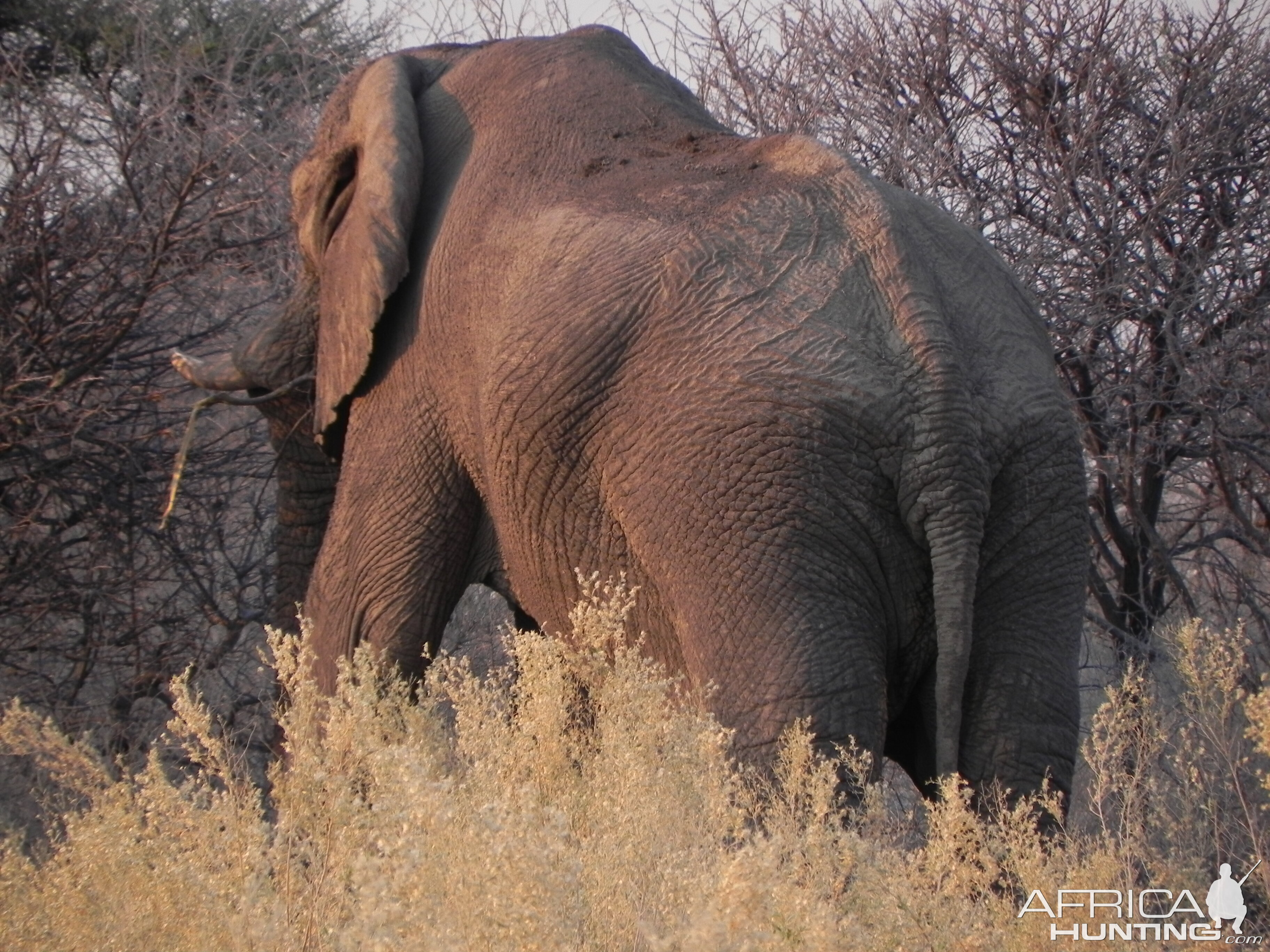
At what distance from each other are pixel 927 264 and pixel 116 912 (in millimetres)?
2340

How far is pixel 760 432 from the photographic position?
3883mm

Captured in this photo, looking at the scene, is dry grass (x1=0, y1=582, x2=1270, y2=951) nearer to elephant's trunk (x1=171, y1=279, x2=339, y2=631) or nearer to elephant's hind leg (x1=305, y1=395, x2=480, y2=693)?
elephant's hind leg (x1=305, y1=395, x2=480, y2=693)

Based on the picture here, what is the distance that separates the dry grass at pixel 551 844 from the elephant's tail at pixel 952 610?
22 centimetres

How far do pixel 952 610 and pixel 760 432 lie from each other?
60 cm

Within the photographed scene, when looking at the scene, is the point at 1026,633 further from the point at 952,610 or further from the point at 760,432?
the point at 760,432

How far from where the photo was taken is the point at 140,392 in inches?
266

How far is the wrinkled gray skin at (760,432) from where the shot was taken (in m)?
3.88

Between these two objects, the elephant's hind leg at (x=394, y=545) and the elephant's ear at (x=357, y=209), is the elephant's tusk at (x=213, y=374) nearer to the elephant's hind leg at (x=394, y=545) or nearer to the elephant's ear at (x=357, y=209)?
the elephant's ear at (x=357, y=209)

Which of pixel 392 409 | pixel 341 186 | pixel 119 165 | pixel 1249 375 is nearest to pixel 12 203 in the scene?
pixel 119 165

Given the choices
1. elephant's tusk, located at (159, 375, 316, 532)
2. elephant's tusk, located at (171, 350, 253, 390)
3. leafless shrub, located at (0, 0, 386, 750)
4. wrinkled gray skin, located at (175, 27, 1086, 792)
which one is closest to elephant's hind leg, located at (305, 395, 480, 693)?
wrinkled gray skin, located at (175, 27, 1086, 792)

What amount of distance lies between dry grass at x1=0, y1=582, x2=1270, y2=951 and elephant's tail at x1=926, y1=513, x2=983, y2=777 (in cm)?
22

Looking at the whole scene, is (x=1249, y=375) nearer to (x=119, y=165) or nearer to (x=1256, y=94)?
(x=1256, y=94)

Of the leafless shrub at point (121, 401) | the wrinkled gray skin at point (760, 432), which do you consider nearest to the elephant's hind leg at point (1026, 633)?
the wrinkled gray skin at point (760, 432)

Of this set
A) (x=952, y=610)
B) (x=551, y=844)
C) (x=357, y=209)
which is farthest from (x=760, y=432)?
(x=357, y=209)
